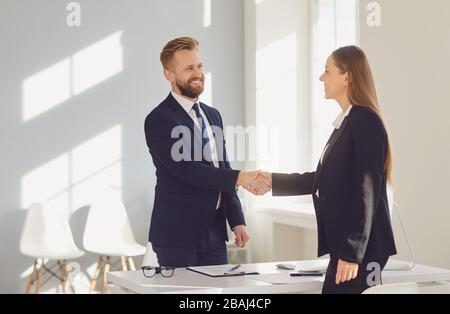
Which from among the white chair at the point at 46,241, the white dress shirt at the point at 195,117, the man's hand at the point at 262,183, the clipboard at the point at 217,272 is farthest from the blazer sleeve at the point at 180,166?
the white chair at the point at 46,241

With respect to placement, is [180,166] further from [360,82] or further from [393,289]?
[393,289]

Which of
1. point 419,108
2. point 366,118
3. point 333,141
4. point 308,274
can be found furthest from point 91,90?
point 366,118

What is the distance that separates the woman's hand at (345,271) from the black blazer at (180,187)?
87 centimetres

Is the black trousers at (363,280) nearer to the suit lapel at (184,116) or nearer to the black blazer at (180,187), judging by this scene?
the black blazer at (180,187)

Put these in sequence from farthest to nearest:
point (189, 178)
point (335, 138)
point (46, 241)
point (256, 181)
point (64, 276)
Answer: point (64, 276)
point (46, 241)
point (256, 181)
point (189, 178)
point (335, 138)

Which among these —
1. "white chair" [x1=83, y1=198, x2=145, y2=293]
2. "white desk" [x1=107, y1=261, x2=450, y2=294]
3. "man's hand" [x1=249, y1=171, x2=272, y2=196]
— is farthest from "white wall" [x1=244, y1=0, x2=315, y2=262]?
"white desk" [x1=107, y1=261, x2=450, y2=294]

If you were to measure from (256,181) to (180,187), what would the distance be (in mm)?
402

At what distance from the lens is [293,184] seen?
3443 mm

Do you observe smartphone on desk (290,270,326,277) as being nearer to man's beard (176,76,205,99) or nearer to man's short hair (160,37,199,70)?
man's beard (176,76,205,99)

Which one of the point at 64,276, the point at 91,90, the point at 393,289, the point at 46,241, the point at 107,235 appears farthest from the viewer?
the point at 91,90

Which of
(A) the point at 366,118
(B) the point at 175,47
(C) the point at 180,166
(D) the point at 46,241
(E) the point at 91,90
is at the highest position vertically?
(E) the point at 91,90
